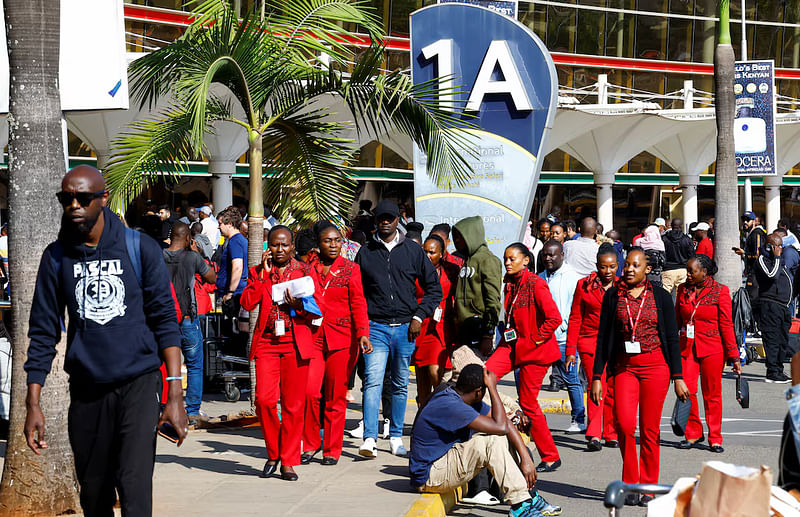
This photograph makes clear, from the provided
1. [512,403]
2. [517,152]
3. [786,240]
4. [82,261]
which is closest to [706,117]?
[786,240]

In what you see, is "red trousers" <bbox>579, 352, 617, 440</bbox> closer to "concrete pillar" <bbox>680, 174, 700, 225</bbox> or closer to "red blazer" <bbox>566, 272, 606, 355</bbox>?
"red blazer" <bbox>566, 272, 606, 355</bbox>

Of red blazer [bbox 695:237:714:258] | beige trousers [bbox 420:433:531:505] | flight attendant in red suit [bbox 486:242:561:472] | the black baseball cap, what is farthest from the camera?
red blazer [bbox 695:237:714:258]

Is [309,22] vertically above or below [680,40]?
below

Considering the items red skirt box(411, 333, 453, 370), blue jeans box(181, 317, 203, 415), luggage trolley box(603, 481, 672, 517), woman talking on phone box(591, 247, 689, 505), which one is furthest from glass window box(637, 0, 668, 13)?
luggage trolley box(603, 481, 672, 517)

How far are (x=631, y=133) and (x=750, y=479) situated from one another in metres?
35.3

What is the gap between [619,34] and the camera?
144 ft

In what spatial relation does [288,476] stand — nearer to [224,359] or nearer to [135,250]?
[135,250]

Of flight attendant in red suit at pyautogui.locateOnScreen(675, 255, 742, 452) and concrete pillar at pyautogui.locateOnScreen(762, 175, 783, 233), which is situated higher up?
concrete pillar at pyautogui.locateOnScreen(762, 175, 783, 233)

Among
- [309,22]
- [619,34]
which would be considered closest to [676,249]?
[309,22]

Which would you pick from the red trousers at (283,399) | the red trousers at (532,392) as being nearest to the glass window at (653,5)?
the red trousers at (532,392)

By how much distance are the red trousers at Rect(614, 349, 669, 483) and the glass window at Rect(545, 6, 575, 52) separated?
34558 millimetres

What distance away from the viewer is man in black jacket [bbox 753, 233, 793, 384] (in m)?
15.4

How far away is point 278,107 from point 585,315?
11.9 ft

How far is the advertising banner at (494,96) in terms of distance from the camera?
1342cm
